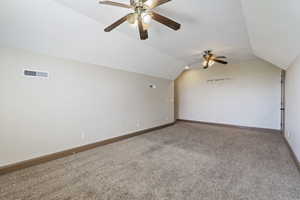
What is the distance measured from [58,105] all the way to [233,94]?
6116mm

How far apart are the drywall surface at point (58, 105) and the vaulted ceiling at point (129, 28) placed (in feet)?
1.03

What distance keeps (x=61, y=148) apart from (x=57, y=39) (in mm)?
2239

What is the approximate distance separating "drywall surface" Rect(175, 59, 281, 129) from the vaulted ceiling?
202cm

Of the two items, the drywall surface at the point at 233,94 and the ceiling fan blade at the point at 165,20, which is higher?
the ceiling fan blade at the point at 165,20

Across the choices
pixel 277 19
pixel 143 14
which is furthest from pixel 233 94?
pixel 143 14

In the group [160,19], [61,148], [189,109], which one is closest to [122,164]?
[61,148]

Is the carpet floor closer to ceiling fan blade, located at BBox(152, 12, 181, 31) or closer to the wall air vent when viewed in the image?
the wall air vent

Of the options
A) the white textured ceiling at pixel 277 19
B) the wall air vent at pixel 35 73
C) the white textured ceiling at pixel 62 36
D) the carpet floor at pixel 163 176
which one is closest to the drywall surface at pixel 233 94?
the carpet floor at pixel 163 176

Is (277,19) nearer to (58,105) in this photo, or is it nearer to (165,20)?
(165,20)

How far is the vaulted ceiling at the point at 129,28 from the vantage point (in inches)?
77.0

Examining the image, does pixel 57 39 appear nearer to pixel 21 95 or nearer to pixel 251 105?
pixel 21 95

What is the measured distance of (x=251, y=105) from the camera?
5.34 metres

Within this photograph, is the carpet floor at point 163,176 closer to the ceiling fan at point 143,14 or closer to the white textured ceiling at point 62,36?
the white textured ceiling at point 62,36

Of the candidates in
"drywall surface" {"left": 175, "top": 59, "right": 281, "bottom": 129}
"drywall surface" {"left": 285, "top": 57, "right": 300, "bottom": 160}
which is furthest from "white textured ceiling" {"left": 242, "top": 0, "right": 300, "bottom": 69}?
"drywall surface" {"left": 175, "top": 59, "right": 281, "bottom": 129}
